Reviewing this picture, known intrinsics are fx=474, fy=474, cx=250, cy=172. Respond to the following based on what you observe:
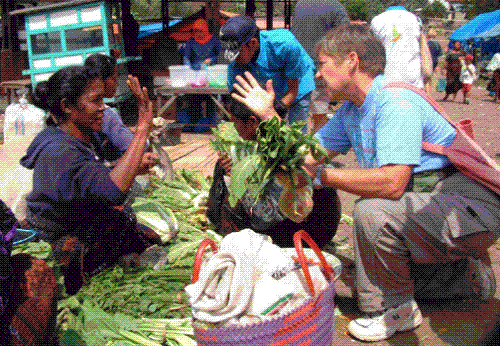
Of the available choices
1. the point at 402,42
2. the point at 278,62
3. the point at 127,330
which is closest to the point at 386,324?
the point at 127,330

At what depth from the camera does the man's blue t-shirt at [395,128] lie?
241 cm

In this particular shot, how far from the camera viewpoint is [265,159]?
2.40 m

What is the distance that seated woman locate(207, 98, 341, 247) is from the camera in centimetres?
314

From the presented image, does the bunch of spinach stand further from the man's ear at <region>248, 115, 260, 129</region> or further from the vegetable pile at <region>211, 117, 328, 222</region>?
the man's ear at <region>248, 115, 260, 129</region>

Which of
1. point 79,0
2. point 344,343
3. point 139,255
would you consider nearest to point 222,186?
point 139,255

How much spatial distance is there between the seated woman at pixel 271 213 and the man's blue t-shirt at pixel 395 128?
528mm

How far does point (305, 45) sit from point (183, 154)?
7.78 feet

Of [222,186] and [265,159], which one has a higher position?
[265,159]

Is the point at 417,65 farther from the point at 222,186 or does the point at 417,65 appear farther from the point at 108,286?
the point at 108,286

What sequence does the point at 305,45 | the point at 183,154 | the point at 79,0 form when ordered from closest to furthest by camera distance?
the point at 305,45, the point at 183,154, the point at 79,0

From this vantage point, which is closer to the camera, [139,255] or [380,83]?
[380,83]

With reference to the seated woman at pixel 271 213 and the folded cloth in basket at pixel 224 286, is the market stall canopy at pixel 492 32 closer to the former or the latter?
the seated woman at pixel 271 213

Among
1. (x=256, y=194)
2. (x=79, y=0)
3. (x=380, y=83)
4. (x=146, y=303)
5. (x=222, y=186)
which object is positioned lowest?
(x=146, y=303)

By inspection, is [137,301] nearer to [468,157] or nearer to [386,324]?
[386,324]
